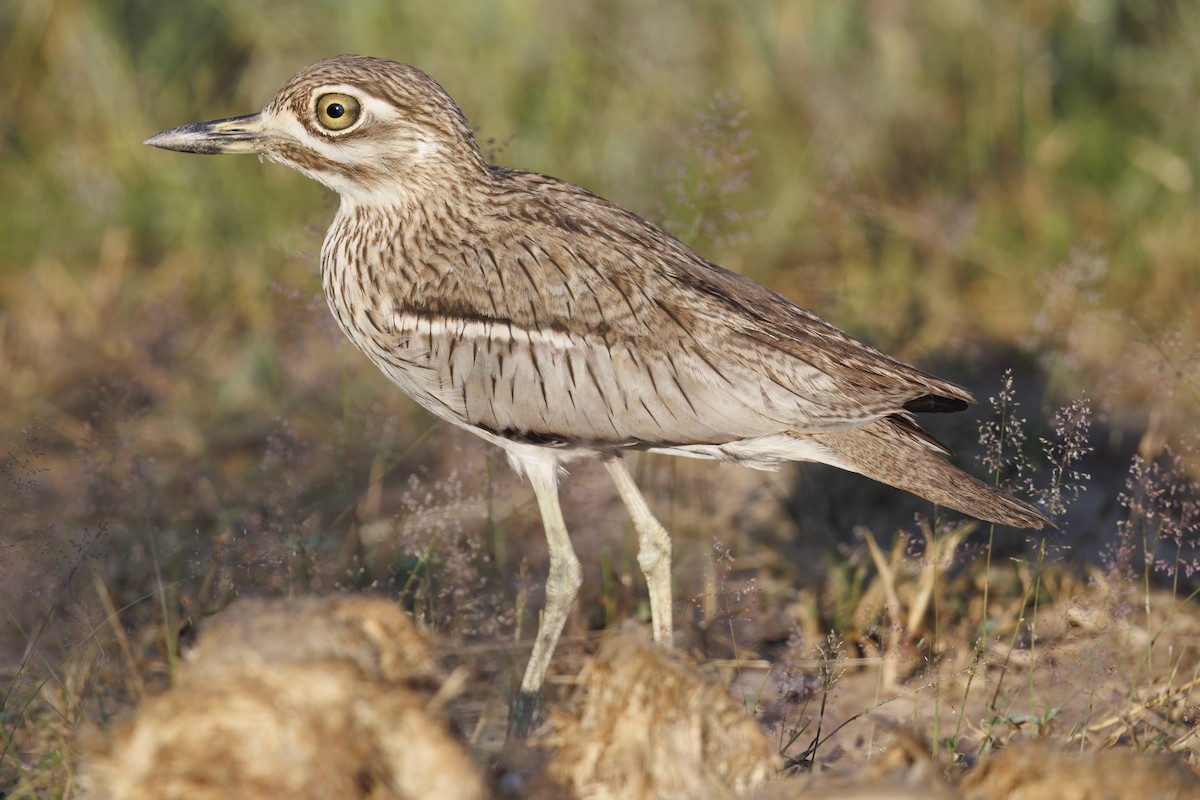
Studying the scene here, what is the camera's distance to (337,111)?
11.6 feet

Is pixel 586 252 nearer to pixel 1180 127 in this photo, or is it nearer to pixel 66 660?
pixel 66 660

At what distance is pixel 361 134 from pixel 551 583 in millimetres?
1271

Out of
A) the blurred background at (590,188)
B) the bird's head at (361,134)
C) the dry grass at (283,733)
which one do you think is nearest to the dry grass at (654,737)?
the dry grass at (283,733)

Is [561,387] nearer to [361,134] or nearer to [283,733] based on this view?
[361,134]

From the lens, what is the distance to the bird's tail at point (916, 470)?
124 inches

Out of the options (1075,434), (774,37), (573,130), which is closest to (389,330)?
(1075,434)

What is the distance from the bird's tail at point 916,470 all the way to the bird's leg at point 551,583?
70cm

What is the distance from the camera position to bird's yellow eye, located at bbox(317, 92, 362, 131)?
352 centimetres

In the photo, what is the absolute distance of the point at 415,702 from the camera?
2.12 m

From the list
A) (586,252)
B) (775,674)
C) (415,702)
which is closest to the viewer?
(415,702)

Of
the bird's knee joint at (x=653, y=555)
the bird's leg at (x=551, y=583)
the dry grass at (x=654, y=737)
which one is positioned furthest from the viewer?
the bird's knee joint at (x=653, y=555)

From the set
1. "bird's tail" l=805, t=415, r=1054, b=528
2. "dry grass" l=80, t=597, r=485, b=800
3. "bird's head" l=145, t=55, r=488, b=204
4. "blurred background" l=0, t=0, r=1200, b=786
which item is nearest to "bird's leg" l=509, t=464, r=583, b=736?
"blurred background" l=0, t=0, r=1200, b=786

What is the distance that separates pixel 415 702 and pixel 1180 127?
15.1 feet

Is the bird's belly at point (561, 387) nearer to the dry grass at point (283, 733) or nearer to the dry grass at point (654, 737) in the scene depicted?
the dry grass at point (654, 737)
